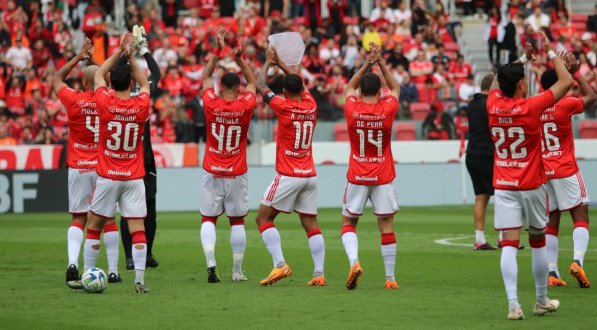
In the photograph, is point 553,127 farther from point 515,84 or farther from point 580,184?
point 515,84

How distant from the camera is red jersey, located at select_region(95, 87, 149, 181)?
12.8 meters

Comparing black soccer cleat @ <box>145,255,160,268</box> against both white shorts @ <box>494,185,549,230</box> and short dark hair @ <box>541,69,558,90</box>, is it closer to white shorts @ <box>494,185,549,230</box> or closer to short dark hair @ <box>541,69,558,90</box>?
short dark hair @ <box>541,69,558,90</box>

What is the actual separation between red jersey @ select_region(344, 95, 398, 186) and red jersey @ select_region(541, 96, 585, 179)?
5.44 ft

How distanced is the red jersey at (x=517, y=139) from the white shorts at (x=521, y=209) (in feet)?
0.23

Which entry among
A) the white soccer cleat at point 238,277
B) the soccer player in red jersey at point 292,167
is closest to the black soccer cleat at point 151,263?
the white soccer cleat at point 238,277

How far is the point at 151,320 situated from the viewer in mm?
10758

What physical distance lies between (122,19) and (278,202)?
2242cm

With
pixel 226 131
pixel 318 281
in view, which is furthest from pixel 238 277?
pixel 226 131

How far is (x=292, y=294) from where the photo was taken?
12641 millimetres

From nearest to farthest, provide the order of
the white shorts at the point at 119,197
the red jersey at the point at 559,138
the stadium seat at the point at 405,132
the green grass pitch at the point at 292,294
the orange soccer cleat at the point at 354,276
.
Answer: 1. the green grass pitch at the point at 292,294
2. the orange soccer cleat at the point at 354,276
3. the white shorts at the point at 119,197
4. the red jersey at the point at 559,138
5. the stadium seat at the point at 405,132

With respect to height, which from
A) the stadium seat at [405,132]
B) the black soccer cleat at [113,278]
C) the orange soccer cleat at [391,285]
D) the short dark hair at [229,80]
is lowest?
the stadium seat at [405,132]

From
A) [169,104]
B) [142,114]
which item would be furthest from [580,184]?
[169,104]

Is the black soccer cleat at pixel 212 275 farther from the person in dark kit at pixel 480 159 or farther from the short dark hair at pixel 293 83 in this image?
the person in dark kit at pixel 480 159

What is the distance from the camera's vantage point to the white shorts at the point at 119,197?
12.9 meters
